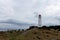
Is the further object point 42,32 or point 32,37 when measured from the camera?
point 42,32

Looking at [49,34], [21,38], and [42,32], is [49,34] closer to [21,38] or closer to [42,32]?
[42,32]

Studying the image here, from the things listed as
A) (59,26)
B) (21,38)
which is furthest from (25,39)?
(59,26)

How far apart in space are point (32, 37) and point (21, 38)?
1.83 m

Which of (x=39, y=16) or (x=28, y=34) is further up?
(x=39, y=16)

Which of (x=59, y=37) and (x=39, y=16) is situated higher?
(x=39, y=16)

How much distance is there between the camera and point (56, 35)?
2800cm

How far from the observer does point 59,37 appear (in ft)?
87.5

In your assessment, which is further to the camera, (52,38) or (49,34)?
(49,34)

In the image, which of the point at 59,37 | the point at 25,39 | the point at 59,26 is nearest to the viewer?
the point at 25,39

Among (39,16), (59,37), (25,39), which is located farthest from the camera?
(39,16)

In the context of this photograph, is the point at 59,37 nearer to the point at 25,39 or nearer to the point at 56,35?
the point at 56,35

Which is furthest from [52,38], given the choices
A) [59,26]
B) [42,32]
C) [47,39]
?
[59,26]

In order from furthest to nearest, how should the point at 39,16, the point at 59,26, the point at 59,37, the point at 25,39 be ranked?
the point at 59,26, the point at 39,16, the point at 59,37, the point at 25,39

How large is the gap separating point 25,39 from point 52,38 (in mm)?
4126
